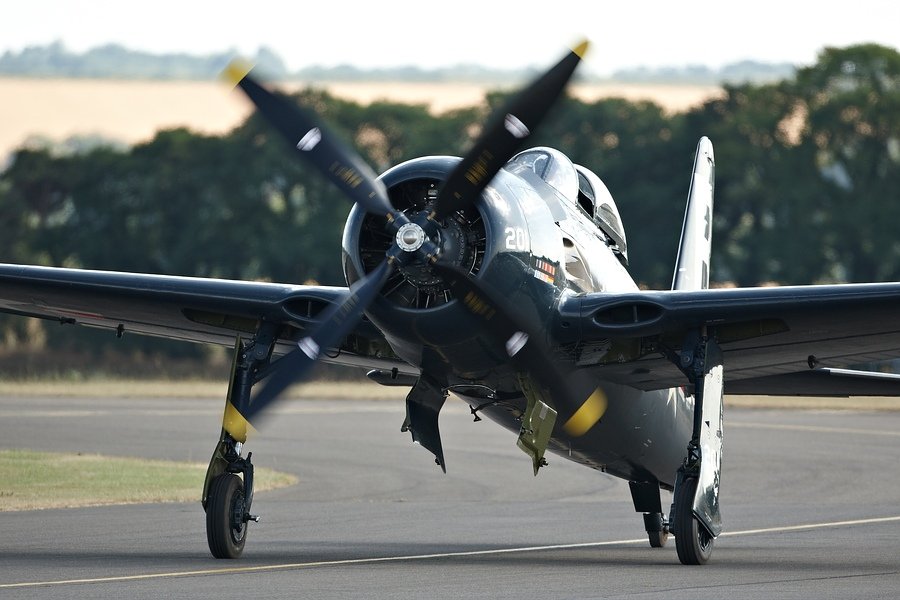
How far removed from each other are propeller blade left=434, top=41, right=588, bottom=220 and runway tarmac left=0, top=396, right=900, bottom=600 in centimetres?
348

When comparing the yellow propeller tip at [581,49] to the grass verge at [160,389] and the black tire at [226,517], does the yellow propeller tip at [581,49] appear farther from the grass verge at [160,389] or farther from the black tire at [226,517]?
the grass verge at [160,389]

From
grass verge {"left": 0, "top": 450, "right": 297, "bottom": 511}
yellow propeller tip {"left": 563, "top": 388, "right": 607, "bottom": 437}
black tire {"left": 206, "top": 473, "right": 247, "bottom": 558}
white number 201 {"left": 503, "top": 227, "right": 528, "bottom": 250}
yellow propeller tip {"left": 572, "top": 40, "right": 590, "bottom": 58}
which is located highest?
yellow propeller tip {"left": 572, "top": 40, "right": 590, "bottom": 58}

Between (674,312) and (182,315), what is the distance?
598 centimetres

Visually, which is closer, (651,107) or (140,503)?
(140,503)

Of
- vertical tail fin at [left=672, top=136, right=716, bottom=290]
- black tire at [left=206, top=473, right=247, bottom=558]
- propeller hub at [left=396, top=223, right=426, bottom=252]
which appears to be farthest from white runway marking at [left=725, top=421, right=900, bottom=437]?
propeller hub at [left=396, top=223, right=426, bottom=252]

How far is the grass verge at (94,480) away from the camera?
79.3ft

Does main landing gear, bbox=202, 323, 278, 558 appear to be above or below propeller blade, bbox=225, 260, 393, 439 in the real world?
Answer: below

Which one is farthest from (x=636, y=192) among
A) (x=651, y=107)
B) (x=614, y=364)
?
(x=614, y=364)

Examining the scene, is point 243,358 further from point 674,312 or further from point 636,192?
point 636,192

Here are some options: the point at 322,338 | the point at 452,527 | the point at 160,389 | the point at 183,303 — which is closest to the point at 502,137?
the point at 322,338

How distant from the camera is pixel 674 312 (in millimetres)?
16250

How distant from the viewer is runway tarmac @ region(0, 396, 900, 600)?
13.7m

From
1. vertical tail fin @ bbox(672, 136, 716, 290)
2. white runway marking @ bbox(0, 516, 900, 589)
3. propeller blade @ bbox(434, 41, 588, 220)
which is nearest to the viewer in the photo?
white runway marking @ bbox(0, 516, 900, 589)

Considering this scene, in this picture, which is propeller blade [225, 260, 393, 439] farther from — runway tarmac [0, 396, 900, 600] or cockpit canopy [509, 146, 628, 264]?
cockpit canopy [509, 146, 628, 264]
